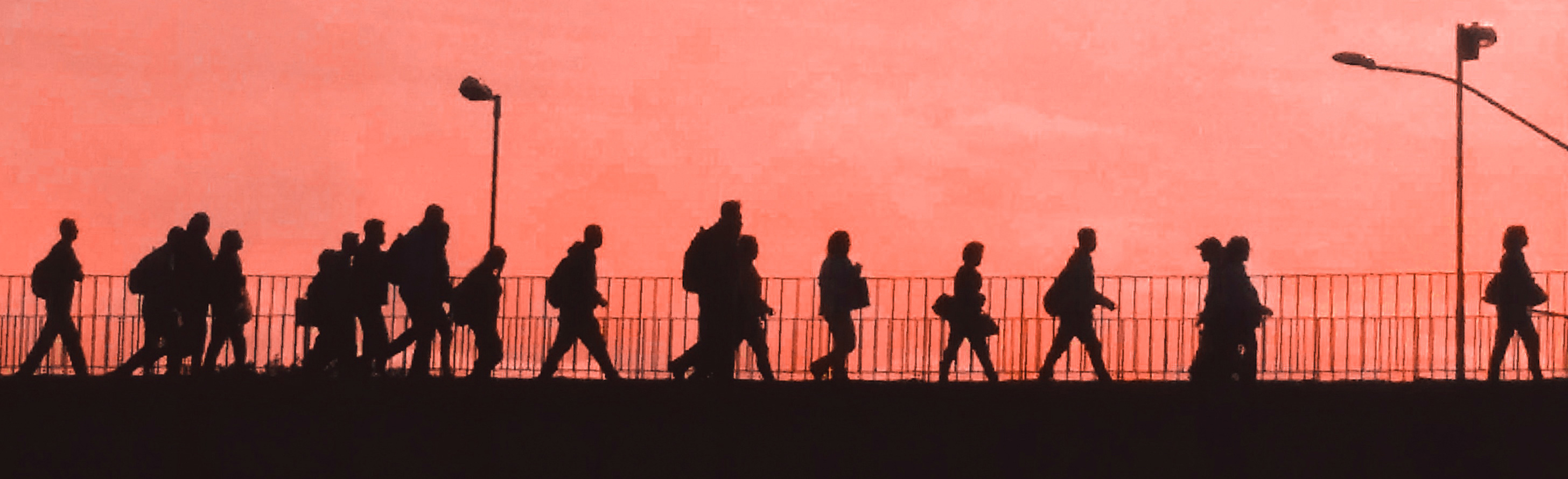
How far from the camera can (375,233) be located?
1975 centimetres

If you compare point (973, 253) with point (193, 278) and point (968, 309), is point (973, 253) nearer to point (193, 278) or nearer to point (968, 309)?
point (968, 309)

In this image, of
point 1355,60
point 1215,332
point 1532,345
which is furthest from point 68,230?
point 1355,60

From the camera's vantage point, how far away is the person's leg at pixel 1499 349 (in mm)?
19484

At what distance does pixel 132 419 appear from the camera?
1619 centimetres

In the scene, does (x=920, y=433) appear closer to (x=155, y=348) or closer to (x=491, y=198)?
(x=155, y=348)

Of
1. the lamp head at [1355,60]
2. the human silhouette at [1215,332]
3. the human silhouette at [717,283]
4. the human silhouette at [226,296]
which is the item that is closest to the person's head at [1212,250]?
the human silhouette at [1215,332]

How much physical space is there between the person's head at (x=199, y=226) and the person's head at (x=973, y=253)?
232 inches

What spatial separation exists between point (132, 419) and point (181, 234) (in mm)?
3287

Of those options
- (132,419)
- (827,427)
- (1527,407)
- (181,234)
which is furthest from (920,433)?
(181,234)

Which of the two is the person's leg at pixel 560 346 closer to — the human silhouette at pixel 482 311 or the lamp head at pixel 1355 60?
the human silhouette at pixel 482 311

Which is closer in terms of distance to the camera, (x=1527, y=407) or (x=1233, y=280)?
(x=1527, y=407)

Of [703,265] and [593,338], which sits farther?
[593,338]

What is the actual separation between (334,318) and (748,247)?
13.3ft

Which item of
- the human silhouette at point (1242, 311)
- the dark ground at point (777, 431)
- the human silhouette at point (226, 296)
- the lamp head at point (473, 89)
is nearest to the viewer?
the dark ground at point (777, 431)
